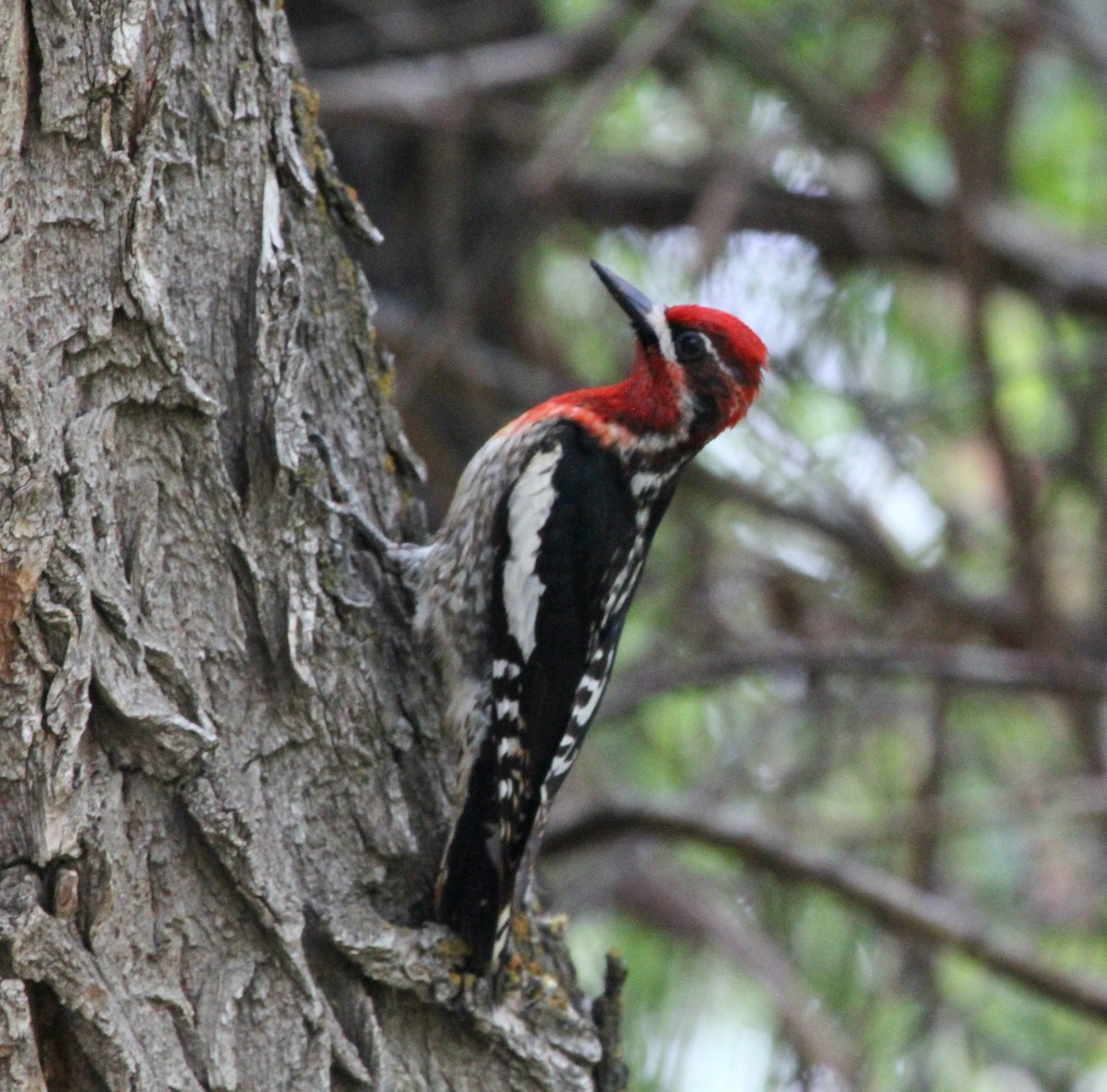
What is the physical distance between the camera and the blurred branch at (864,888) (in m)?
3.96

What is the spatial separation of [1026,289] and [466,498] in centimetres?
304

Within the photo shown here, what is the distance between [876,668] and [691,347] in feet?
5.19

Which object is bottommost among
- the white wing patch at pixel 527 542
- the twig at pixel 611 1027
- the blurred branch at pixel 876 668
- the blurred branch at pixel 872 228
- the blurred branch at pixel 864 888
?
the blurred branch at pixel 864 888

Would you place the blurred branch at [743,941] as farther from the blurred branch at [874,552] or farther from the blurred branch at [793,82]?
the blurred branch at [793,82]

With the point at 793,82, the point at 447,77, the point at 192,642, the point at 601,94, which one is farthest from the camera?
the point at 447,77

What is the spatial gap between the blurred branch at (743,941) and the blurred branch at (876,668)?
582mm

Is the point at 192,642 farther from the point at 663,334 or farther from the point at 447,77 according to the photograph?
the point at 447,77

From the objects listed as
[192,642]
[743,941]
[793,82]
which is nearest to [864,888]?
[743,941]

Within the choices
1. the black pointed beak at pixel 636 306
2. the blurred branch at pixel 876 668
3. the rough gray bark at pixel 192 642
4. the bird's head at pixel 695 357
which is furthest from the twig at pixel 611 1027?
the blurred branch at pixel 876 668

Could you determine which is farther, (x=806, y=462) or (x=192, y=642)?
(x=806, y=462)

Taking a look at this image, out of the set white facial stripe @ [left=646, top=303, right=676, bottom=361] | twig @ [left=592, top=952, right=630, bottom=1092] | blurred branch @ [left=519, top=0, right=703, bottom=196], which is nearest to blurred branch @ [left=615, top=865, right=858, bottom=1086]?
twig @ [left=592, top=952, right=630, bottom=1092]

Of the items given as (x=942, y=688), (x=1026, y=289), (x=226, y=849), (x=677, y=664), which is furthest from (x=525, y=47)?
(x=226, y=849)

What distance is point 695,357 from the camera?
346cm

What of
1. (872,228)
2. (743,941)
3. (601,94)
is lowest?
(743,941)
